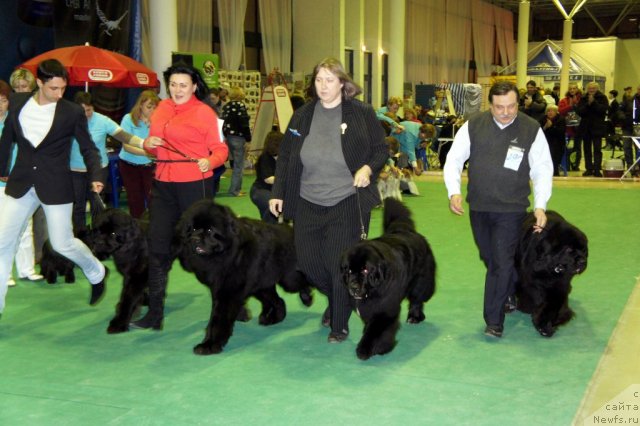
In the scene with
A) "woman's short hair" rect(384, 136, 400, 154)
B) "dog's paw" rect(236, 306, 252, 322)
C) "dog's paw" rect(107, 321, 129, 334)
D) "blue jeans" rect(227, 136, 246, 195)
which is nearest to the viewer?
"dog's paw" rect(107, 321, 129, 334)

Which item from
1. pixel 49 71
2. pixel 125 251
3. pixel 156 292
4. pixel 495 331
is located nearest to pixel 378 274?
pixel 495 331

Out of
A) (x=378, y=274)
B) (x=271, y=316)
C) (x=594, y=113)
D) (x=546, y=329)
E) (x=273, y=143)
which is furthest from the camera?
(x=594, y=113)

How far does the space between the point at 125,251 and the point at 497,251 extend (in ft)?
8.36

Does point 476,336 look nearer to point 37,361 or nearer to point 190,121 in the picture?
point 190,121

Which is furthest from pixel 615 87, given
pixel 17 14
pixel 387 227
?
pixel 387 227

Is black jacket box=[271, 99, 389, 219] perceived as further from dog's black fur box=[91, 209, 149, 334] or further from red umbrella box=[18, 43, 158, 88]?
red umbrella box=[18, 43, 158, 88]

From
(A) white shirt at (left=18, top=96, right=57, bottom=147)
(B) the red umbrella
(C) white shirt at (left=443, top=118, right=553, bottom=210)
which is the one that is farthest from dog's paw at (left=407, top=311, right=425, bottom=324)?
(B) the red umbrella

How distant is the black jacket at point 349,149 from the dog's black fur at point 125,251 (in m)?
1.12

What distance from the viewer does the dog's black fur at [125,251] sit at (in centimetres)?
498

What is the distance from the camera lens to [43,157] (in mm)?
4793

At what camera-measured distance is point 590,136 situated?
1477 centimetres

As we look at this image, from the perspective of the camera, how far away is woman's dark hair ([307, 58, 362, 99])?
4.30 m

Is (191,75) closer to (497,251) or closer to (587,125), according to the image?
(497,251)

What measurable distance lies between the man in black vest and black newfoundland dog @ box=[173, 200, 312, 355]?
1283mm
